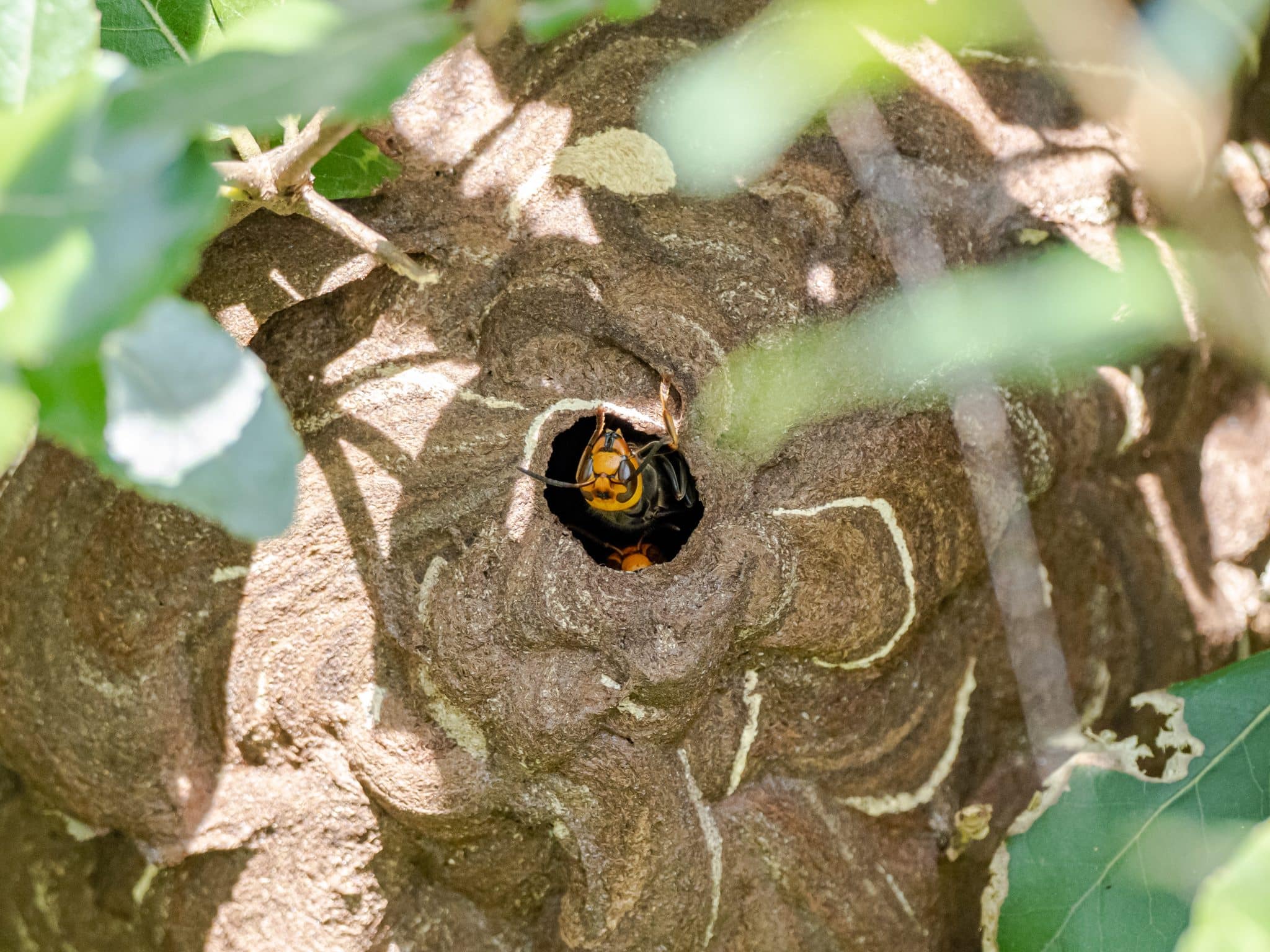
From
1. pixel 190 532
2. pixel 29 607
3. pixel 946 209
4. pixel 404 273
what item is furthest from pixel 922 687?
pixel 29 607

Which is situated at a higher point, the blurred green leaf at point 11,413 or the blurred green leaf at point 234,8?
the blurred green leaf at point 234,8

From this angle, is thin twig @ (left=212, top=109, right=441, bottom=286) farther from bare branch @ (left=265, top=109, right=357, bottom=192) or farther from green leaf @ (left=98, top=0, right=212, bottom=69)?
green leaf @ (left=98, top=0, right=212, bottom=69)

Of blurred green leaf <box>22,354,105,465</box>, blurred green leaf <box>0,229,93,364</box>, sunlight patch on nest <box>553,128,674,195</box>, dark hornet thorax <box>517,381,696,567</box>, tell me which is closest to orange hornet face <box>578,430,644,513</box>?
dark hornet thorax <box>517,381,696,567</box>

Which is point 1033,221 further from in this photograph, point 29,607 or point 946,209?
point 29,607

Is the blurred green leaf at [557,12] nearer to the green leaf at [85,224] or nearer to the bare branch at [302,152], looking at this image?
the green leaf at [85,224]

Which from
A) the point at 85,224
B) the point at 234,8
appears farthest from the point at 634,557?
the point at 85,224

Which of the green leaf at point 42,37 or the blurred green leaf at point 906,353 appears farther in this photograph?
the blurred green leaf at point 906,353

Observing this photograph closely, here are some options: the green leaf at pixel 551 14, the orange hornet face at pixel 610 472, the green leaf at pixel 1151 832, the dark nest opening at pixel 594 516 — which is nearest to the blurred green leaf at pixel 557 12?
the green leaf at pixel 551 14
